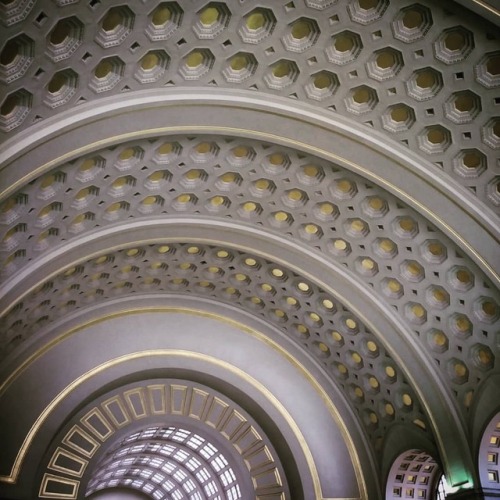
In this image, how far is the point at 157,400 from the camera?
68.1 ft

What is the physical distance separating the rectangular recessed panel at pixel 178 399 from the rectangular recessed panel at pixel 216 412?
1.01 m

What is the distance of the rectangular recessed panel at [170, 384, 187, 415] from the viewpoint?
20.8 metres

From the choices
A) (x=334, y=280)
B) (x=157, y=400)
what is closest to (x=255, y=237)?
(x=334, y=280)

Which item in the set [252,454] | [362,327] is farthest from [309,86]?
[252,454]

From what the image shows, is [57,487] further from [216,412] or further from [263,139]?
[263,139]

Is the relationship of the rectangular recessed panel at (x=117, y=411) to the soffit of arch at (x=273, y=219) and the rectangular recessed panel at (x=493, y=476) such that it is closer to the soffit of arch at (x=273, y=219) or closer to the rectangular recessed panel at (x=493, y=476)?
the soffit of arch at (x=273, y=219)

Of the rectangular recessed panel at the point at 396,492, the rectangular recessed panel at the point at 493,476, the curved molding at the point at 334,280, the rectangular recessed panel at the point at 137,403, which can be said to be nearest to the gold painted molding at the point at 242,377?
the rectangular recessed panel at the point at 396,492

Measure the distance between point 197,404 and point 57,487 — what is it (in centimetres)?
531

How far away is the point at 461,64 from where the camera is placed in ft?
36.0

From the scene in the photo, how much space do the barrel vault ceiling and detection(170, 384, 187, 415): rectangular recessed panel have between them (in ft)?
0.17

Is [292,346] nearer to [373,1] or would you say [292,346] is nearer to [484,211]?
[484,211]

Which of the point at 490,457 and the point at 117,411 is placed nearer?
the point at 490,457

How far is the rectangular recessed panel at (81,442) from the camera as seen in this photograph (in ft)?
63.0

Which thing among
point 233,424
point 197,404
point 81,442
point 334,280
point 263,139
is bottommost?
point 81,442
